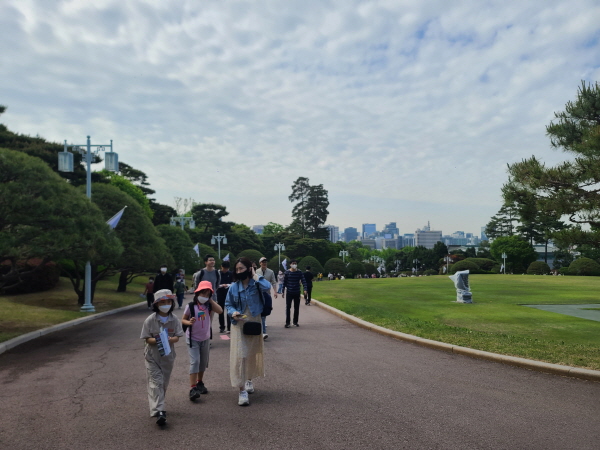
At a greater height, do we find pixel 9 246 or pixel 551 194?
pixel 551 194

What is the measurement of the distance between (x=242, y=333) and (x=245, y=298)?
46 centimetres

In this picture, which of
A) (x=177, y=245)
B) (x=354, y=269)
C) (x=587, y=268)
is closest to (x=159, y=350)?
(x=177, y=245)

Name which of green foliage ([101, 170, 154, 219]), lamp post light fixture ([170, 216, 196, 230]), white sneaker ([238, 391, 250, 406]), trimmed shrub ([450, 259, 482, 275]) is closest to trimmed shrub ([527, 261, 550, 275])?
trimmed shrub ([450, 259, 482, 275])

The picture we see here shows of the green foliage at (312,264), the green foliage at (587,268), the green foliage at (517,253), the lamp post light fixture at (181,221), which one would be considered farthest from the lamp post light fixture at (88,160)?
the green foliage at (517,253)

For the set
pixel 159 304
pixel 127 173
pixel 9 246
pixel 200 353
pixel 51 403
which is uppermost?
pixel 127 173

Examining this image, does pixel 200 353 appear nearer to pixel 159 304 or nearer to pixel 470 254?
pixel 159 304

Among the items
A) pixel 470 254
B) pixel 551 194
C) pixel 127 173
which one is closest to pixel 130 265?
pixel 551 194

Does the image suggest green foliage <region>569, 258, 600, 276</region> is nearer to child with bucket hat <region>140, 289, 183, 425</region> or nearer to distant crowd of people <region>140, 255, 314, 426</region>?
distant crowd of people <region>140, 255, 314, 426</region>

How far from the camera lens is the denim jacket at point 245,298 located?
638cm

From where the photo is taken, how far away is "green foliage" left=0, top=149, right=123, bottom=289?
508 inches

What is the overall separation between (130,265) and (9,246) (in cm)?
1385

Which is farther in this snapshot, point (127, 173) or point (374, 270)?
point (374, 270)

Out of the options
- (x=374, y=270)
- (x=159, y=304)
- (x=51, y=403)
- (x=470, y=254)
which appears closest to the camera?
(x=159, y=304)

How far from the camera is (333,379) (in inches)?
283
